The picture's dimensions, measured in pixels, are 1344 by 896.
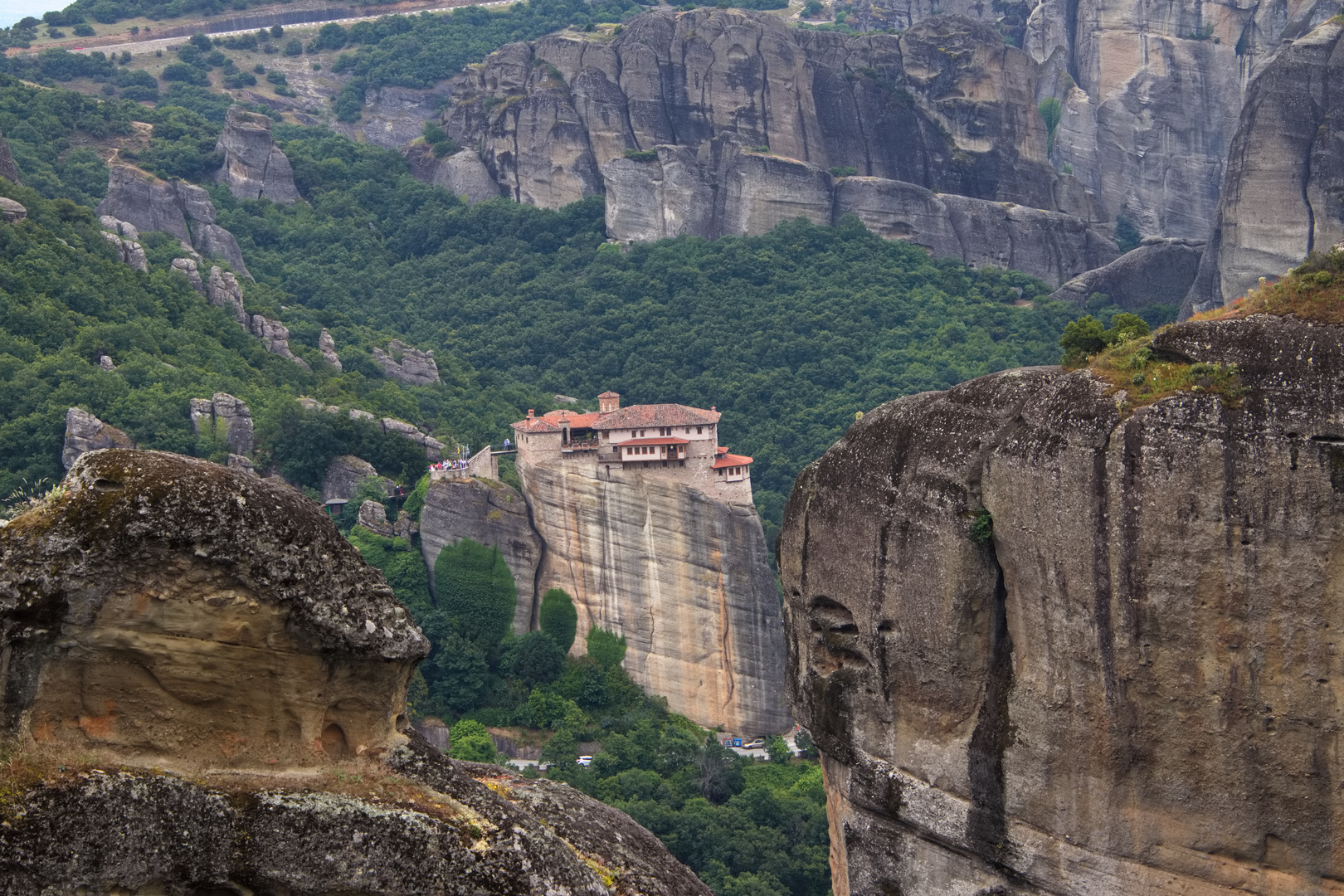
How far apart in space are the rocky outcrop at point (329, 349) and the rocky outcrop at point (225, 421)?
12198mm

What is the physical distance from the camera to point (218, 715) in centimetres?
1058

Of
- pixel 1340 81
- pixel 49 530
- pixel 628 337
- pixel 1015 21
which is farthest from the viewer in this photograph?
pixel 1015 21

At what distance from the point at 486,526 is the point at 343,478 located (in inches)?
238

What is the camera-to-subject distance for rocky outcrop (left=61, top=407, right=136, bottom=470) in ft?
190

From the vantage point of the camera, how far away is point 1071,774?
24.2 metres

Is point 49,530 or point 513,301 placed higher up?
point 49,530

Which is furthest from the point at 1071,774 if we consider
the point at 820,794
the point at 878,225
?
the point at 878,225

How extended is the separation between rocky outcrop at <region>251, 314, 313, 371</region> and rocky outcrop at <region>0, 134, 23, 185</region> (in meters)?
11.6

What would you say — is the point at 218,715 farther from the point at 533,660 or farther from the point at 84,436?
the point at 84,436

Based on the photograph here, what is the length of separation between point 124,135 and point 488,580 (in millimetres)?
44976

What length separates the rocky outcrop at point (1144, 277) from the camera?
95.6 metres

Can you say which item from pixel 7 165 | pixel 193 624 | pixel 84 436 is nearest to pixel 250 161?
pixel 7 165

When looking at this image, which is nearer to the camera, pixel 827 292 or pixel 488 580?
pixel 488 580

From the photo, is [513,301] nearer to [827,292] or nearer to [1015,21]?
[827,292]
